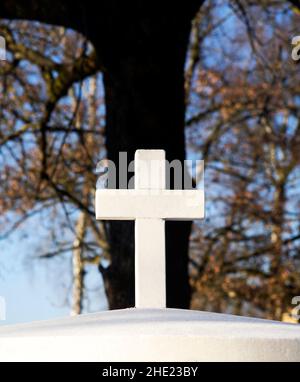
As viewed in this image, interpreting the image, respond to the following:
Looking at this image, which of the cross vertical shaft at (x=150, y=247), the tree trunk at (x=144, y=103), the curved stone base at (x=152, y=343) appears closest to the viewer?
the curved stone base at (x=152, y=343)

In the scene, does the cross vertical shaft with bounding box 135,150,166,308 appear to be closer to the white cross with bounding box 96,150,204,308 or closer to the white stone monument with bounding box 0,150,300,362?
the white cross with bounding box 96,150,204,308

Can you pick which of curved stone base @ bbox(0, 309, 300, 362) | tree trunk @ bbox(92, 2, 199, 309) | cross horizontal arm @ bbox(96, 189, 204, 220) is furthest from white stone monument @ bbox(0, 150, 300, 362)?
tree trunk @ bbox(92, 2, 199, 309)

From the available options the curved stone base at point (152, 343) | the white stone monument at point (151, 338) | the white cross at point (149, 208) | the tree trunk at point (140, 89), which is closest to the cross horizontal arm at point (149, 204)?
the white cross at point (149, 208)

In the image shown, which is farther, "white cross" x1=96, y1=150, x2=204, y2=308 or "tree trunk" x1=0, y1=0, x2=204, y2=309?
"tree trunk" x1=0, y1=0, x2=204, y2=309

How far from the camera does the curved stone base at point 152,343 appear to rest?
2189mm

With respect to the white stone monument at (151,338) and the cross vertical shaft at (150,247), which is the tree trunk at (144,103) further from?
the white stone monument at (151,338)

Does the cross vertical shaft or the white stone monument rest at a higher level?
the cross vertical shaft

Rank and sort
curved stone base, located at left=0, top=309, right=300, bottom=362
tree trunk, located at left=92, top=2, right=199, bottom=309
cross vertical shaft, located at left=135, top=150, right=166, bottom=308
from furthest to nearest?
tree trunk, located at left=92, top=2, right=199, bottom=309 < cross vertical shaft, located at left=135, top=150, right=166, bottom=308 < curved stone base, located at left=0, top=309, right=300, bottom=362

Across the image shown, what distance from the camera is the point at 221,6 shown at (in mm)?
9086


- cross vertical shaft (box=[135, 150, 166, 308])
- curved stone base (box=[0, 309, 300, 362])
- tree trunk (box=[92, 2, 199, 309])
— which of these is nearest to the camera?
curved stone base (box=[0, 309, 300, 362])

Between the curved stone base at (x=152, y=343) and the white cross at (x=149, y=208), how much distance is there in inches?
25.4

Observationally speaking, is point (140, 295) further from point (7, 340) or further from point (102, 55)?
point (102, 55)

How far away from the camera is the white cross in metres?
3.03

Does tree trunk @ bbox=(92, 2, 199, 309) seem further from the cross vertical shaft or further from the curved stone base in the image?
the curved stone base
